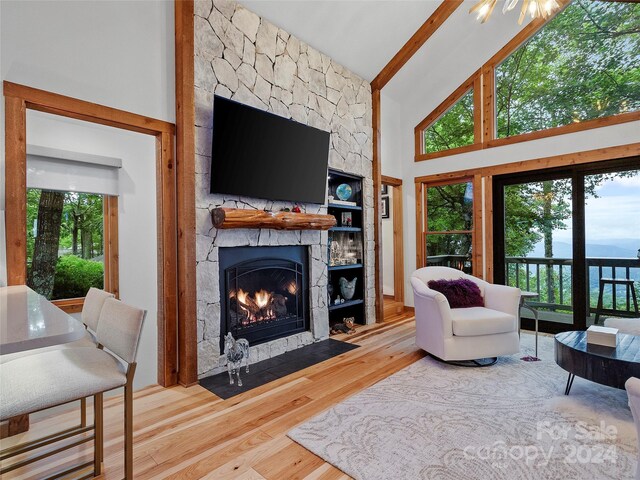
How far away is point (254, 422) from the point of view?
6.98ft

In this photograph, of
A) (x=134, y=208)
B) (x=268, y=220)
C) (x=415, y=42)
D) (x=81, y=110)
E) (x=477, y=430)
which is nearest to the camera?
(x=477, y=430)

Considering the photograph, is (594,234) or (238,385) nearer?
(238,385)

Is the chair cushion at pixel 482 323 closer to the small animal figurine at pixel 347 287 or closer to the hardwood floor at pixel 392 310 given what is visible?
the small animal figurine at pixel 347 287

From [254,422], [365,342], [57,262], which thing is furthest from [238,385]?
[57,262]

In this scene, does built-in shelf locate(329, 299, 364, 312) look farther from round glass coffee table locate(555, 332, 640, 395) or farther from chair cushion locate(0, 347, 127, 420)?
chair cushion locate(0, 347, 127, 420)

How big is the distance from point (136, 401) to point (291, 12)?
11.8 feet

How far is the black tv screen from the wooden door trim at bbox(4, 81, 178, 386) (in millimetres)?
376

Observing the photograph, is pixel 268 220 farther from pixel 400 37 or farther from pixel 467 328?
pixel 400 37

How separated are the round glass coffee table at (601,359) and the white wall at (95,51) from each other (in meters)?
3.39

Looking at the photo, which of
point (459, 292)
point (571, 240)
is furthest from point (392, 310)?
point (571, 240)

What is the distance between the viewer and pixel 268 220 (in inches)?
120

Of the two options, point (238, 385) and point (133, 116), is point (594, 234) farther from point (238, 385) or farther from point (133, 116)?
point (133, 116)

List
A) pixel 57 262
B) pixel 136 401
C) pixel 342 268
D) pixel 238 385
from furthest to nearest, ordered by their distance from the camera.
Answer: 1. pixel 342 268
2. pixel 57 262
3. pixel 238 385
4. pixel 136 401

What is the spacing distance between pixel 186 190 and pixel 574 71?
4.45 m
